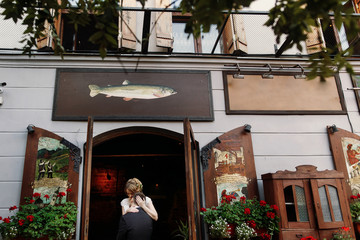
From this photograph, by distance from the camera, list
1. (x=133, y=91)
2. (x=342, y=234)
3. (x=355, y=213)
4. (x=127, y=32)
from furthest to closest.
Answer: (x=127, y=32) → (x=133, y=91) → (x=355, y=213) → (x=342, y=234)

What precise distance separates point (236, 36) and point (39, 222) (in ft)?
14.3

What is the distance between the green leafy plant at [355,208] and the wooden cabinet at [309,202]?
30cm

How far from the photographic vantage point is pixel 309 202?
4.45 meters

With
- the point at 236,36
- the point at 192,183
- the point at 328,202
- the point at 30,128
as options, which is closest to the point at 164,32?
the point at 236,36

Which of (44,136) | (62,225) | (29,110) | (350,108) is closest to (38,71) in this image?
(29,110)

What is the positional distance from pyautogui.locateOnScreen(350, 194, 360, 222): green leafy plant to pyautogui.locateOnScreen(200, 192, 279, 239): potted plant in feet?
4.23

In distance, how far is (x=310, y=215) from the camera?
4.41 meters

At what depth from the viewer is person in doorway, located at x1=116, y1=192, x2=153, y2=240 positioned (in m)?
3.74

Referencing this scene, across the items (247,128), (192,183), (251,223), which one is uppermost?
(247,128)

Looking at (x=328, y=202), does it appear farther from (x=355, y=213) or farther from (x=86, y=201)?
(x=86, y=201)

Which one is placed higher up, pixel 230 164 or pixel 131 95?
pixel 131 95

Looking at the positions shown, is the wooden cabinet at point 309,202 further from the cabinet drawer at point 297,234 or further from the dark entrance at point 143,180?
the dark entrance at point 143,180

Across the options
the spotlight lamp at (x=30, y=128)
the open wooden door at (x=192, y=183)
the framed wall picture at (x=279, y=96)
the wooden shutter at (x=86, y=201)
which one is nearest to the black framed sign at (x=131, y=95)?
the spotlight lamp at (x=30, y=128)

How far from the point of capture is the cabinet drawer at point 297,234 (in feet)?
14.2
